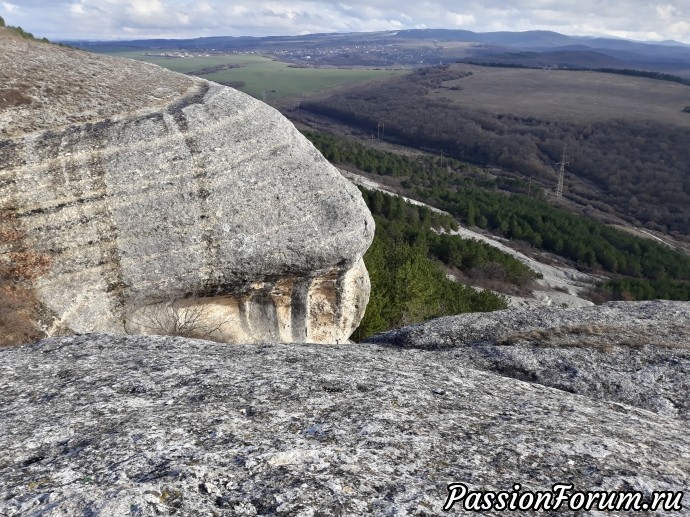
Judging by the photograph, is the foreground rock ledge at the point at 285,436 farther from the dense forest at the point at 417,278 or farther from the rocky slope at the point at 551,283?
the rocky slope at the point at 551,283

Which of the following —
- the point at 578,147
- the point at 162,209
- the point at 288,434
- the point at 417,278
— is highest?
the point at 162,209

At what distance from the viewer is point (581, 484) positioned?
652 centimetres

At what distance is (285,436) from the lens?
7.09m

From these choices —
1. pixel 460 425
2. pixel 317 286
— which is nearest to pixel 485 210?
pixel 317 286

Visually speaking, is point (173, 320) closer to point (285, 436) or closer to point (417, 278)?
point (285, 436)

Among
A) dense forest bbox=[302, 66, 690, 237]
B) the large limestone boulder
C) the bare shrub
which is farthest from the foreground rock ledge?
dense forest bbox=[302, 66, 690, 237]

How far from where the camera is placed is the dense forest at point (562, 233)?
186 ft

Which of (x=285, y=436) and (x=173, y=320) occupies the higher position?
(x=285, y=436)

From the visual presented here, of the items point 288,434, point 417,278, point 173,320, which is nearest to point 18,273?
point 173,320

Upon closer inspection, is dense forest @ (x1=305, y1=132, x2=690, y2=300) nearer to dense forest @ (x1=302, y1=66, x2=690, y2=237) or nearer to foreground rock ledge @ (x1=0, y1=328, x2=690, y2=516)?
dense forest @ (x1=302, y1=66, x2=690, y2=237)

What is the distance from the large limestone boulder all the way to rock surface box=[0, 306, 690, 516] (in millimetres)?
5441

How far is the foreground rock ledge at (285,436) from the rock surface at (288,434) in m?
0.02

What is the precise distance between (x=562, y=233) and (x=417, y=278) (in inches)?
2019

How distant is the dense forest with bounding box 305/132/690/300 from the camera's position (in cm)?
5675
